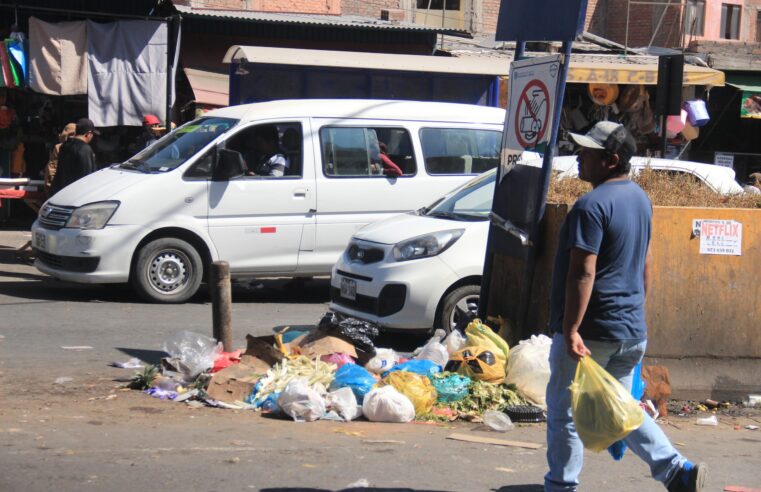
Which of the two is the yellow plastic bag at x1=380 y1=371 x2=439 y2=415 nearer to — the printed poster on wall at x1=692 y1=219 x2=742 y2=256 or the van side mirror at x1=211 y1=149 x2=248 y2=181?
the printed poster on wall at x1=692 y1=219 x2=742 y2=256

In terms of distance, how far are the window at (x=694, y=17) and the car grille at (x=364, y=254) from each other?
15.4 meters

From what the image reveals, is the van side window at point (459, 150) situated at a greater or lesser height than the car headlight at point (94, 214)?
greater

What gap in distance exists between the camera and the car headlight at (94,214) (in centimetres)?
1037

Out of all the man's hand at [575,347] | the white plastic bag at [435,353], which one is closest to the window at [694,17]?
the white plastic bag at [435,353]

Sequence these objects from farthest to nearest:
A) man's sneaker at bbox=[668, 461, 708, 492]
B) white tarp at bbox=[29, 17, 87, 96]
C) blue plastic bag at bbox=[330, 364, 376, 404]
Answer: white tarp at bbox=[29, 17, 87, 96] → blue plastic bag at bbox=[330, 364, 376, 404] → man's sneaker at bbox=[668, 461, 708, 492]

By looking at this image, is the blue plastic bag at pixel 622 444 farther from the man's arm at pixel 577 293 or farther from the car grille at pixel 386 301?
the car grille at pixel 386 301

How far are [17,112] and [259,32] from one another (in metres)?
4.31

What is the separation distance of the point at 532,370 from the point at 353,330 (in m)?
1.51

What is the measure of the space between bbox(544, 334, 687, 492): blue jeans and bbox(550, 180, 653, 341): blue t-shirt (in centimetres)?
8

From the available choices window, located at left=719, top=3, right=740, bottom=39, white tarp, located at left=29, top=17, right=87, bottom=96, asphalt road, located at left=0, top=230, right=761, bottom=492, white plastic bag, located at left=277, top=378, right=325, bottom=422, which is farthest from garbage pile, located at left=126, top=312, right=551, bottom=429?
window, located at left=719, top=3, right=740, bottom=39

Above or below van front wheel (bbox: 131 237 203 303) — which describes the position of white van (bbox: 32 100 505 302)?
above

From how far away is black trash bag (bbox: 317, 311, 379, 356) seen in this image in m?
7.46

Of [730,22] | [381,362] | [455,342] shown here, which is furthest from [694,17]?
[381,362]

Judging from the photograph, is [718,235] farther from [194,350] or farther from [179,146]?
[179,146]
